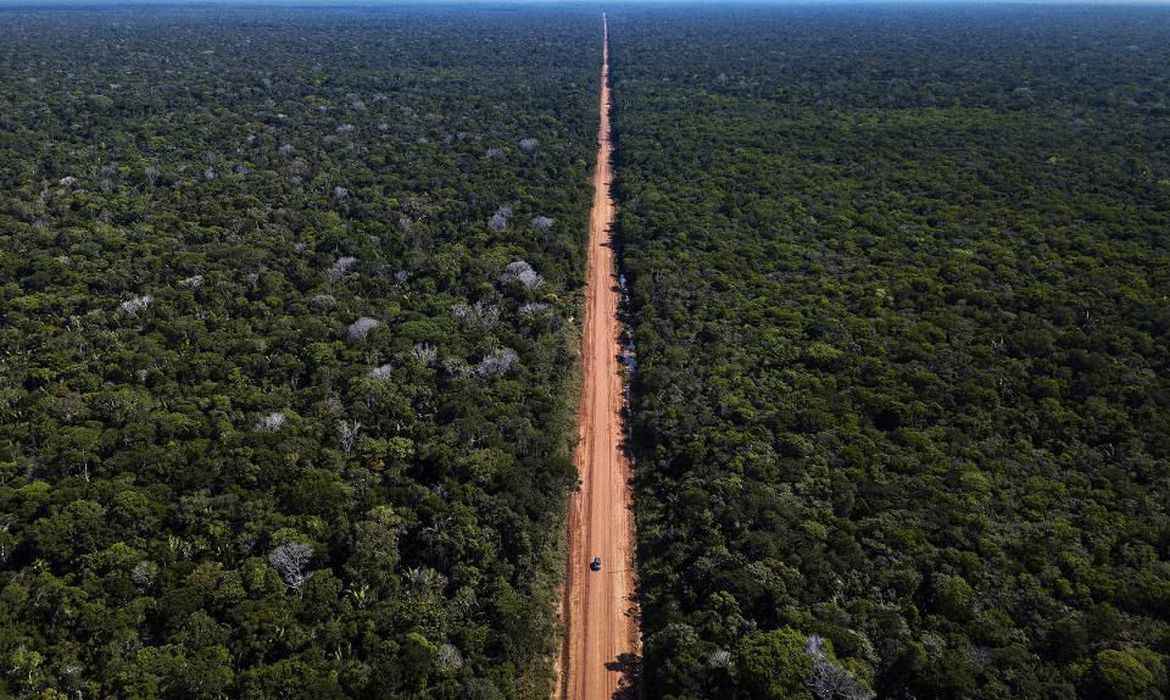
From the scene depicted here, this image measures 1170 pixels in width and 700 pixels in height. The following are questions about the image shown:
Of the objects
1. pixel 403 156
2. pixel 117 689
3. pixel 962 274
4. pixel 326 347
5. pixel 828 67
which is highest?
pixel 828 67

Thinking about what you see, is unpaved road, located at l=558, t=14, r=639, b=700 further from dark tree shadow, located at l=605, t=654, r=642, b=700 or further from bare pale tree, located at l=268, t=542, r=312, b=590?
bare pale tree, located at l=268, t=542, r=312, b=590

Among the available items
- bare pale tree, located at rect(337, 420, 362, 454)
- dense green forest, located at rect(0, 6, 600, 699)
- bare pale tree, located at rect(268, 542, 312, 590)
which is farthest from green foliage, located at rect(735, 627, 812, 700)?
bare pale tree, located at rect(337, 420, 362, 454)

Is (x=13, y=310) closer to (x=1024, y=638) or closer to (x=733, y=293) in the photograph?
(x=733, y=293)

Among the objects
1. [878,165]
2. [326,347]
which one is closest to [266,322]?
[326,347]

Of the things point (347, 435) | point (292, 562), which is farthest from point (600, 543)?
point (347, 435)

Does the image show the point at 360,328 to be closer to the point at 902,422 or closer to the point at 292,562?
the point at 292,562

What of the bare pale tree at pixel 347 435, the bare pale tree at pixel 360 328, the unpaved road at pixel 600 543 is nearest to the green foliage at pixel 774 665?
the unpaved road at pixel 600 543
